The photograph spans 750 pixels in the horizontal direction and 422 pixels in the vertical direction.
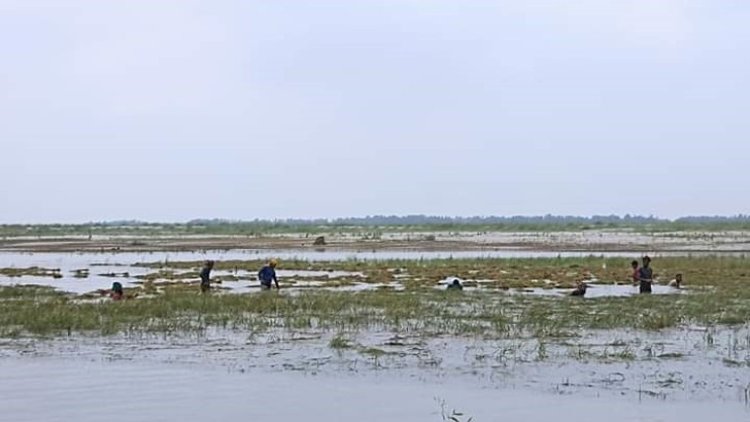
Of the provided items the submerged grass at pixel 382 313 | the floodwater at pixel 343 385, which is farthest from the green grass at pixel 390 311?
the floodwater at pixel 343 385

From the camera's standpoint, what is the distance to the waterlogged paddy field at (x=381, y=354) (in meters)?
14.1

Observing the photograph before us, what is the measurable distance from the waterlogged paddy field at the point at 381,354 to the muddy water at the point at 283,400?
0.14 feet

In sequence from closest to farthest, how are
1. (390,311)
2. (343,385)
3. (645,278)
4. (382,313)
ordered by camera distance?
(343,385) → (382,313) → (390,311) → (645,278)

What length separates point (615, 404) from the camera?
45.8ft

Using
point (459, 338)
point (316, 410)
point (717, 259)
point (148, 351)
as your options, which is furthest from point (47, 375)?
point (717, 259)

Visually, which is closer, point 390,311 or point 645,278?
point 390,311

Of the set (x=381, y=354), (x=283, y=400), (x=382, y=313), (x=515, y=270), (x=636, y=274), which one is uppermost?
(x=636, y=274)

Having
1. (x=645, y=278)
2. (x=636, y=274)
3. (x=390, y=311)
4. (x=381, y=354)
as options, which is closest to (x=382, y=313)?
(x=390, y=311)

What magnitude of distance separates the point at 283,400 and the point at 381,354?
3.74 meters

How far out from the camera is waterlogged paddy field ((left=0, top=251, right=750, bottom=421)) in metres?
14.1

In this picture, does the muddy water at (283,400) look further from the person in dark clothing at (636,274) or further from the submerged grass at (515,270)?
the person in dark clothing at (636,274)

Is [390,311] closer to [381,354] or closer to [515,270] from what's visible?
[381,354]

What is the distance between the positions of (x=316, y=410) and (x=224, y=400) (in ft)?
5.00

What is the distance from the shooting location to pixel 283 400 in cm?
1468
